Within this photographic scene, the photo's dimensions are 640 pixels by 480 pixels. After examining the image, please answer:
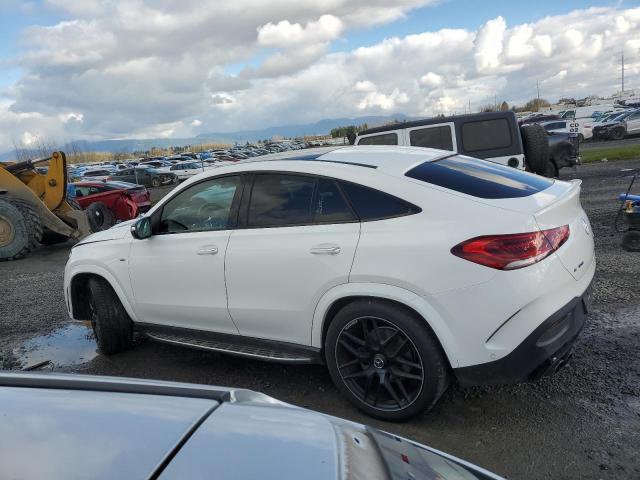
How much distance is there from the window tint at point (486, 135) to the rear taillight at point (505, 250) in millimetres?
7241

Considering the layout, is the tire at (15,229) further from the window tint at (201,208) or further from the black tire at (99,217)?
the window tint at (201,208)

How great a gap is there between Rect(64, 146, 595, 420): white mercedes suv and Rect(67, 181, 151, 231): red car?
405 inches

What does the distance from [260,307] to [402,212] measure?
122 cm

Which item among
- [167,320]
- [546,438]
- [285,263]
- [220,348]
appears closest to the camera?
[546,438]

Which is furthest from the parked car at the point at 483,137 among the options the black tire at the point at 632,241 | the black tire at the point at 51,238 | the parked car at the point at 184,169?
the parked car at the point at 184,169

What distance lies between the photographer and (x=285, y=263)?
3.49m

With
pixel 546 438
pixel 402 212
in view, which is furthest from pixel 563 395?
pixel 402 212

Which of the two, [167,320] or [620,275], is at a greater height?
[167,320]

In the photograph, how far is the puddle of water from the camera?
5.07m

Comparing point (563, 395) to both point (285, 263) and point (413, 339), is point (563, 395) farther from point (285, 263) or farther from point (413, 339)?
point (285, 263)

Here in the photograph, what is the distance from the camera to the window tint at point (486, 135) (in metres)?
9.64

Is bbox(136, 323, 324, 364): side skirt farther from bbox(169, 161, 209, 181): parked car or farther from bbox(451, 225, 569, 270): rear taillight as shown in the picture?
bbox(169, 161, 209, 181): parked car

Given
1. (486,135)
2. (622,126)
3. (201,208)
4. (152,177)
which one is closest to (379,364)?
(201,208)

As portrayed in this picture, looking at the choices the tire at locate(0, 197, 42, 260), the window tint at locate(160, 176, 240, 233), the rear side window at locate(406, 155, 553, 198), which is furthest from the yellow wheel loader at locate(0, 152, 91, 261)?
the rear side window at locate(406, 155, 553, 198)
